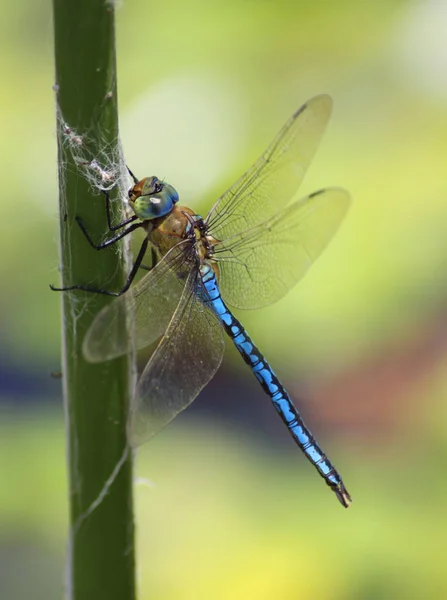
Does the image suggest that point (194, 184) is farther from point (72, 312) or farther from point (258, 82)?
point (72, 312)

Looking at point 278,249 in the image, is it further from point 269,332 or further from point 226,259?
point 269,332

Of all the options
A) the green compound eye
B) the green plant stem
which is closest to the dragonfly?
the green compound eye

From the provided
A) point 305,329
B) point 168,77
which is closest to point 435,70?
point 168,77

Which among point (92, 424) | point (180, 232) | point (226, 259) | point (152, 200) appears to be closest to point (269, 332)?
point (226, 259)

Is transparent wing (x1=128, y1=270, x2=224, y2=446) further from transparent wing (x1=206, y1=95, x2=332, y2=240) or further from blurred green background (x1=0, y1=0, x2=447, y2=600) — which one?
blurred green background (x1=0, y1=0, x2=447, y2=600)

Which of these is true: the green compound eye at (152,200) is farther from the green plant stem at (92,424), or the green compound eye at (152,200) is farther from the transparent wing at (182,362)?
the green plant stem at (92,424)

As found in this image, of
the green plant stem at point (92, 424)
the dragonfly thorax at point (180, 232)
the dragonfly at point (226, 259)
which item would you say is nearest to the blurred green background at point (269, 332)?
the dragonfly at point (226, 259)
